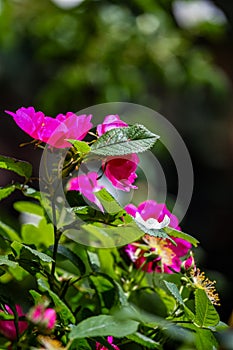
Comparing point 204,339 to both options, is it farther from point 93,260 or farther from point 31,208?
point 31,208

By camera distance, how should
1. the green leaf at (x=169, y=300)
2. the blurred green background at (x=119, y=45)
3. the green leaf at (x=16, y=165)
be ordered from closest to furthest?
the green leaf at (x=16, y=165)
the green leaf at (x=169, y=300)
the blurred green background at (x=119, y=45)

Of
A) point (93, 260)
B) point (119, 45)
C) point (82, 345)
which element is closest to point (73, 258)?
point (93, 260)

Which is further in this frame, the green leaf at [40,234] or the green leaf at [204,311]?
the green leaf at [40,234]

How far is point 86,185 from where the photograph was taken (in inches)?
19.6

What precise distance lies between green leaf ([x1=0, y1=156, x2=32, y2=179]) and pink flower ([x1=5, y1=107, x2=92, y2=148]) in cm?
2

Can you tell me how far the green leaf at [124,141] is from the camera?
45 cm

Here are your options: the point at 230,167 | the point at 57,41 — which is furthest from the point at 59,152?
the point at 230,167

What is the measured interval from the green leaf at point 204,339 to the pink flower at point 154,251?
10 centimetres

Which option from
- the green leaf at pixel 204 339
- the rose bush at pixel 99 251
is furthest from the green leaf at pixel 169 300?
the green leaf at pixel 204 339

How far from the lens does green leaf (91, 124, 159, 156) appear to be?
450 millimetres

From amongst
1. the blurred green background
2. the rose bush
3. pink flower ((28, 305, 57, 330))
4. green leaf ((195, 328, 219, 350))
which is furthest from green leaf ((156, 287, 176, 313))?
the blurred green background

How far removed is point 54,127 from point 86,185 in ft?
0.17

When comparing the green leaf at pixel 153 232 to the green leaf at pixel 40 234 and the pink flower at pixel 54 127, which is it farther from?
the green leaf at pixel 40 234

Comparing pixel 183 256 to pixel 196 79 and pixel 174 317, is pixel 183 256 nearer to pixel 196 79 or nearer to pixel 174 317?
pixel 174 317
